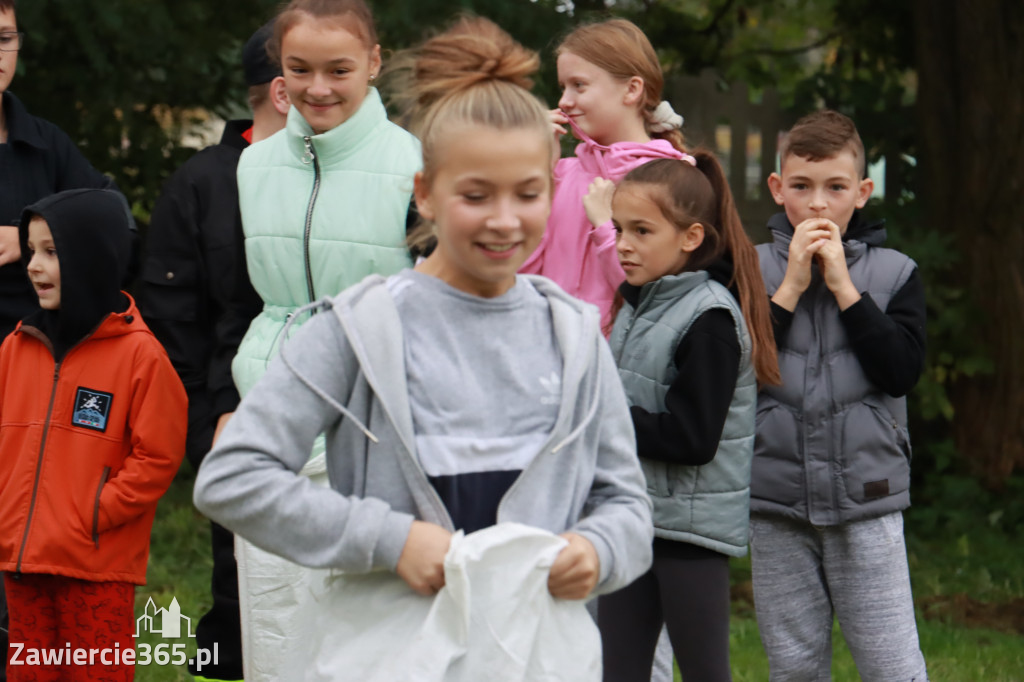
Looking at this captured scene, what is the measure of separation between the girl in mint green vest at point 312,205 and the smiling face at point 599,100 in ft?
1.91

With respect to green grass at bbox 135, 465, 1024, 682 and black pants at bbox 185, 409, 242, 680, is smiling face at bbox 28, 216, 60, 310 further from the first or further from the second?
green grass at bbox 135, 465, 1024, 682

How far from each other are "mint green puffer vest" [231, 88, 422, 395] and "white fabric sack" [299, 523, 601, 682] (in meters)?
1.14

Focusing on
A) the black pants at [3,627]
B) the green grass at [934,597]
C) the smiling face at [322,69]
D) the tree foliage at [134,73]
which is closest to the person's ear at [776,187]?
the smiling face at [322,69]

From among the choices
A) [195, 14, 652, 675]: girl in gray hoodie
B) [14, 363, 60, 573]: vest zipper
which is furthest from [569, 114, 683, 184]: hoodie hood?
[14, 363, 60, 573]: vest zipper

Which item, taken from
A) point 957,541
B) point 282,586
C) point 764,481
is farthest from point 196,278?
point 957,541

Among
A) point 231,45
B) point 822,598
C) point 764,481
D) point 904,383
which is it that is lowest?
point 822,598

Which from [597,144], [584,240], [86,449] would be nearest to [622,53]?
[597,144]

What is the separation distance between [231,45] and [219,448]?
5.02m

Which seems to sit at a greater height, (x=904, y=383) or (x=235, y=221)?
(x=235, y=221)

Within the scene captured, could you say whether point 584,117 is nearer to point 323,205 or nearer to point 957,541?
point 323,205

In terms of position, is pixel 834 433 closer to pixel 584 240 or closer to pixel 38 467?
pixel 584 240

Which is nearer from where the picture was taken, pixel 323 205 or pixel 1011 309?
pixel 323 205

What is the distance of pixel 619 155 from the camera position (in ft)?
11.9

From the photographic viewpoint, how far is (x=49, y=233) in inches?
149
